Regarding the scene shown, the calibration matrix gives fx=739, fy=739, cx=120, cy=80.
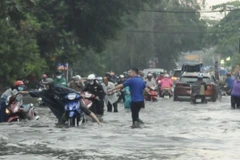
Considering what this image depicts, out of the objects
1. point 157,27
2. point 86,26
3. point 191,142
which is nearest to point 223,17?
point 157,27

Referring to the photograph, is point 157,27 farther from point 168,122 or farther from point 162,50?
point 168,122

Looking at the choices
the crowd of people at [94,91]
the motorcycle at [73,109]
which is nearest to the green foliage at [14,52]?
the crowd of people at [94,91]

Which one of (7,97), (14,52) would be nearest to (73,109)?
(7,97)

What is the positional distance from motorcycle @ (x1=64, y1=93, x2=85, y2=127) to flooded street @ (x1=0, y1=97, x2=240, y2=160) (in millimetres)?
422

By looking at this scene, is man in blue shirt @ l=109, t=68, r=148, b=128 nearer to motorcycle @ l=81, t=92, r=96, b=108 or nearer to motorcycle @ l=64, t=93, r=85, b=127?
motorcycle @ l=64, t=93, r=85, b=127

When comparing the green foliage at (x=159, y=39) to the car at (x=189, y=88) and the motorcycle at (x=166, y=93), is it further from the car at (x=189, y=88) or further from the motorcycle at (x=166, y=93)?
the car at (x=189, y=88)

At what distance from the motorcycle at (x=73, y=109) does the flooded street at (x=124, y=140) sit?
42cm

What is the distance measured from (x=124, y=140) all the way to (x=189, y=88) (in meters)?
21.9

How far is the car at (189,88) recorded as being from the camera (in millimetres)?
36188

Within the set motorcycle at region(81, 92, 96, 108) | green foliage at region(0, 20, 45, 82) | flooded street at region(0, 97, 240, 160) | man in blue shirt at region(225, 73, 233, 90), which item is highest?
green foliage at region(0, 20, 45, 82)

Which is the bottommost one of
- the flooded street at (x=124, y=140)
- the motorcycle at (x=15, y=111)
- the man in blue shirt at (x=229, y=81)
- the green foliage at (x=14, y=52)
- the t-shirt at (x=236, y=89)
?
the flooded street at (x=124, y=140)

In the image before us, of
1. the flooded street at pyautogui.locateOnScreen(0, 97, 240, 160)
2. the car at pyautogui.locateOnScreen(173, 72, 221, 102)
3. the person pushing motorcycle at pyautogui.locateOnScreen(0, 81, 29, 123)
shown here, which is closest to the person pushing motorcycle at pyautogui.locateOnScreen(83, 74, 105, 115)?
the flooded street at pyautogui.locateOnScreen(0, 97, 240, 160)

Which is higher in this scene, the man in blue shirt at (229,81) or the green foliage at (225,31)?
the green foliage at (225,31)

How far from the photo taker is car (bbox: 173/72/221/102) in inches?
1425
